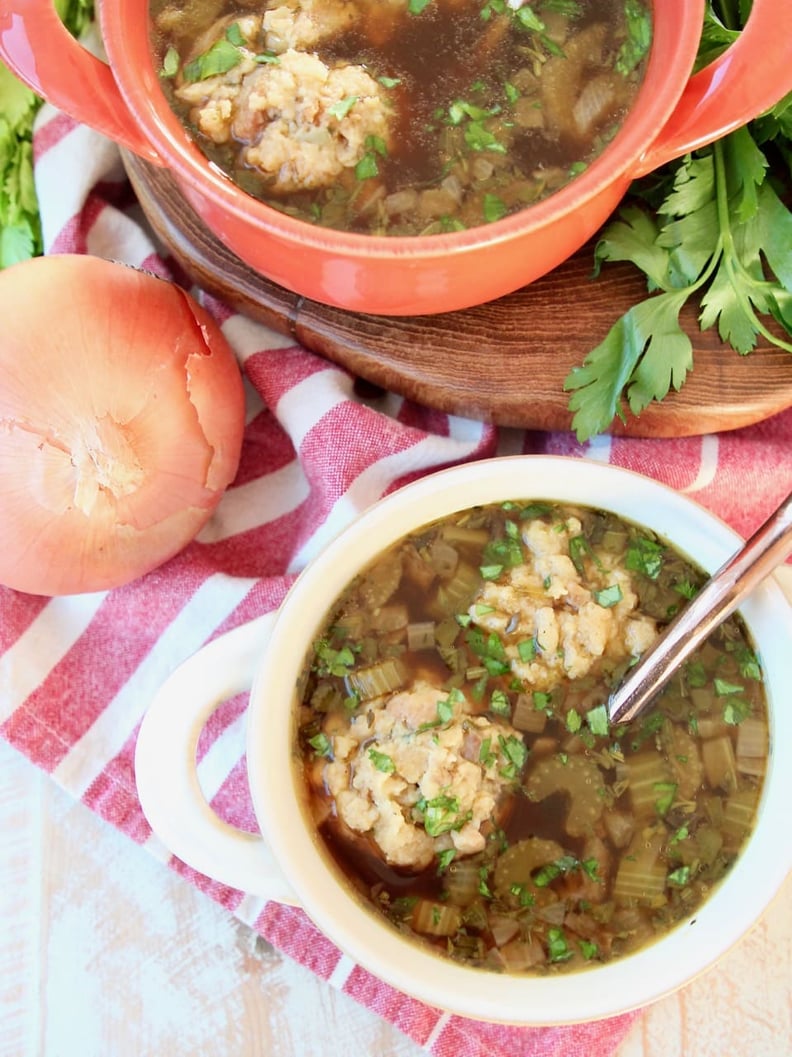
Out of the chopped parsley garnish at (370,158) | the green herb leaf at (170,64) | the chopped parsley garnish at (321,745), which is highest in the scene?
the green herb leaf at (170,64)

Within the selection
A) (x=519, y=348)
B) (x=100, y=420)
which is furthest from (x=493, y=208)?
(x=100, y=420)

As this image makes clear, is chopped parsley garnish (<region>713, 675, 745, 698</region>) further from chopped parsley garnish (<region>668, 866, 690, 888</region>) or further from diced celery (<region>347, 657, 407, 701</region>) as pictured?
diced celery (<region>347, 657, 407, 701</region>)

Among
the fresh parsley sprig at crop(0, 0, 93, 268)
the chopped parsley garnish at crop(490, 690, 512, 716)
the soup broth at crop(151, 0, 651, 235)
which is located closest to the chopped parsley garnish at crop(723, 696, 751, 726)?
the chopped parsley garnish at crop(490, 690, 512, 716)

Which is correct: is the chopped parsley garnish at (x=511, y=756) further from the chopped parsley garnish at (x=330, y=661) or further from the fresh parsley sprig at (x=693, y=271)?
the fresh parsley sprig at (x=693, y=271)

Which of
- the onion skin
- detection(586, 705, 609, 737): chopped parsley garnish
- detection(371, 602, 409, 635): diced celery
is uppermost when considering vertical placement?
the onion skin

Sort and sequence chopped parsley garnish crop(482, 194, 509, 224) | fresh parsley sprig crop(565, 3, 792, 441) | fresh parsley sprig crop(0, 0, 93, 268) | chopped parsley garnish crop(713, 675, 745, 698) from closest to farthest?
chopped parsley garnish crop(482, 194, 509, 224), chopped parsley garnish crop(713, 675, 745, 698), fresh parsley sprig crop(565, 3, 792, 441), fresh parsley sprig crop(0, 0, 93, 268)

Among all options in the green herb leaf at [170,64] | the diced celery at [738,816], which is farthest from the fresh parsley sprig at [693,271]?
the green herb leaf at [170,64]

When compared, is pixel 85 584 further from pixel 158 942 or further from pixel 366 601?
pixel 158 942
